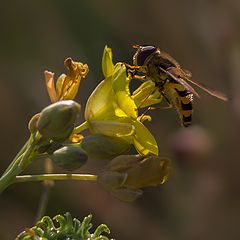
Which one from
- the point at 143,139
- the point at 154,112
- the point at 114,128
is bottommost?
the point at 154,112

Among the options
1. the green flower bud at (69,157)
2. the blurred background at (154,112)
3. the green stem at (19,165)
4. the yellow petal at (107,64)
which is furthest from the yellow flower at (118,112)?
the blurred background at (154,112)

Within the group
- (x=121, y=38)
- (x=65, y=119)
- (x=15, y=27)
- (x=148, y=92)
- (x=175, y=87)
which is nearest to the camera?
(x=65, y=119)

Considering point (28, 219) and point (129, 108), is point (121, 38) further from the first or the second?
point (129, 108)

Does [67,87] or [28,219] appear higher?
[67,87]

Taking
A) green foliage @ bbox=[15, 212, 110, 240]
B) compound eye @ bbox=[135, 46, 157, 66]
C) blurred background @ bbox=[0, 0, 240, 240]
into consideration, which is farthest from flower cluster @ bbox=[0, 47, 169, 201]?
blurred background @ bbox=[0, 0, 240, 240]

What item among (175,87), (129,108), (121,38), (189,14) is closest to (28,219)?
(121,38)

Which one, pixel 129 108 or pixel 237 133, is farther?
pixel 237 133

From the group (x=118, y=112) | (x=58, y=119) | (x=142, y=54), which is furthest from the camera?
(x=142, y=54)

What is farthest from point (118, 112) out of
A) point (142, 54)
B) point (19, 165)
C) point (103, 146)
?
point (142, 54)

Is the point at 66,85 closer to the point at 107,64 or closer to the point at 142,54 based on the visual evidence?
the point at 107,64
